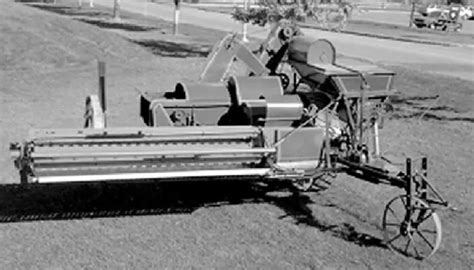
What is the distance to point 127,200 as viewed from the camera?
7902mm

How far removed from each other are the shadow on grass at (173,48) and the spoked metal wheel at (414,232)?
16.9 metres

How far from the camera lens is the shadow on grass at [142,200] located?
289 inches

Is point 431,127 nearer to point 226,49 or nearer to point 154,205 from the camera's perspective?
point 226,49

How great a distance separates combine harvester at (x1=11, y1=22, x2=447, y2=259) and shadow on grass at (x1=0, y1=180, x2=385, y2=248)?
16.4 inches

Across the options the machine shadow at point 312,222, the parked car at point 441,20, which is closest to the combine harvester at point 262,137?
the machine shadow at point 312,222

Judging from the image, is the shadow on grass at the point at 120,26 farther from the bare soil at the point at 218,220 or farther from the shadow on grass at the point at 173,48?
the bare soil at the point at 218,220

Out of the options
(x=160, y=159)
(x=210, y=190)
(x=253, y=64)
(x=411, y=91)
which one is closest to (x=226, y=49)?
(x=253, y=64)

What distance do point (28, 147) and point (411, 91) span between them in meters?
13.2

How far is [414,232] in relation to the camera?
6770 mm

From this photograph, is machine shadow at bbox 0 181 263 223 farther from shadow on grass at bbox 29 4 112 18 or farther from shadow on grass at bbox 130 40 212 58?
shadow on grass at bbox 29 4 112 18

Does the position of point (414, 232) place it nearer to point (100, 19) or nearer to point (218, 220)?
point (218, 220)

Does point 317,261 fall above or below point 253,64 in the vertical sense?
below


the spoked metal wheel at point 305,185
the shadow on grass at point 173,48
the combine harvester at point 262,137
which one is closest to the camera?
the combine harvester at point 262,137

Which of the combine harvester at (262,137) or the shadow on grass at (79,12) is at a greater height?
the combine harvester at (262,137)
